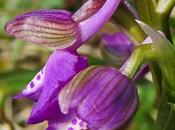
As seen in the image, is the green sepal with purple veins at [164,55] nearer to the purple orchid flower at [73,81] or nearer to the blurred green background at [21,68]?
the purple orchid flower at [73,81]

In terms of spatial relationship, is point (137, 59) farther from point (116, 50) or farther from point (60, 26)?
point (116, 50)

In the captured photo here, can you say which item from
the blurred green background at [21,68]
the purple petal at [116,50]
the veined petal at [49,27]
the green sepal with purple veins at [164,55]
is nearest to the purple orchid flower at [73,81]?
the veined petal at [49,27]

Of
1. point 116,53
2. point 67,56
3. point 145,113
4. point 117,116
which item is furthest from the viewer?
point 145,113

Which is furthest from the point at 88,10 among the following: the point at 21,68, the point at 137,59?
the point at 21,68

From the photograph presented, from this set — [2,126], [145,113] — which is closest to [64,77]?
[145,113]

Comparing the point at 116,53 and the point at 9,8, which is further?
the point at 9,8

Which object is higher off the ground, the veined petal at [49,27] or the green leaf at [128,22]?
the veined petal at [49,27]

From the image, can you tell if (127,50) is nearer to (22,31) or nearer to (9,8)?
(22,31)
